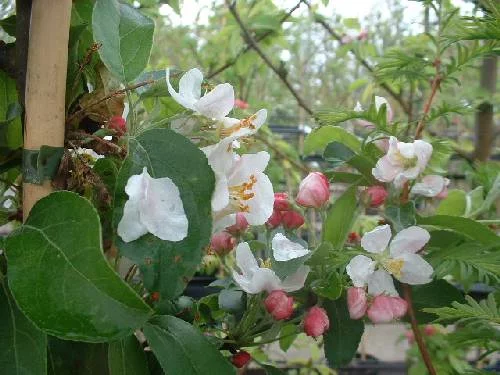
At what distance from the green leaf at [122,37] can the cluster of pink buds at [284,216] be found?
227mm

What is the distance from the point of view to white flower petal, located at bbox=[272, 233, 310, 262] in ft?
1.92

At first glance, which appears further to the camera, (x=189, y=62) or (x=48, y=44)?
(x=189, y=62)

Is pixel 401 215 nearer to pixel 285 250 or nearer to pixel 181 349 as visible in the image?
pixel 285 250

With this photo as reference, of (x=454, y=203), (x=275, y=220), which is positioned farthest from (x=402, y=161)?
(x=454, y=203)

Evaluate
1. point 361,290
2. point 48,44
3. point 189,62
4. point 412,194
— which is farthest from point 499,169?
point 189,62

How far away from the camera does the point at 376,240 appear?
2.11 ft

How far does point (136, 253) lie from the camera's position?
0.43m

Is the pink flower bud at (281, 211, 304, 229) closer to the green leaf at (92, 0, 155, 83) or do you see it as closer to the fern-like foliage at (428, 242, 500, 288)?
the fern-like foliage at (428, 242, 500, 288)

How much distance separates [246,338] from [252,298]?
0.13 ft

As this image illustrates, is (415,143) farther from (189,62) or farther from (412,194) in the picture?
(189,62)

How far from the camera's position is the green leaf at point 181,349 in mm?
510

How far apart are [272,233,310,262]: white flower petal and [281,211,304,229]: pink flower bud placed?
0.09 meters

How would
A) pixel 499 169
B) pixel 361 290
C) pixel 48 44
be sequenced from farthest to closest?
pixel 499 169 < pixel 361 290 < pixel 48 44

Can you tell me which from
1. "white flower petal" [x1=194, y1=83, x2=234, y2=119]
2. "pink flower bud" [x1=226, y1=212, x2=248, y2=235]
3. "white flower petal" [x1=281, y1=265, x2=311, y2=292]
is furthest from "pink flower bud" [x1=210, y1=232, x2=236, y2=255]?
"white flower petal" [x1=194, y1=83, x2=234, y2=119]
